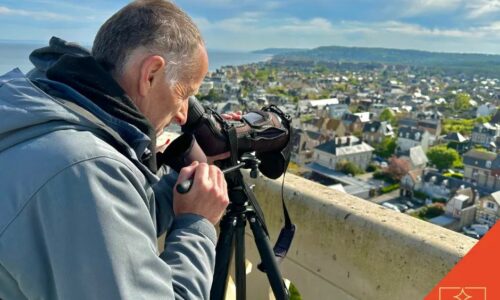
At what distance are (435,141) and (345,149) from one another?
38.7ft

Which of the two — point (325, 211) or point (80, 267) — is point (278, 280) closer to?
point (325, 211)

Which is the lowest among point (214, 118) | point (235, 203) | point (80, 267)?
point (235, 203)

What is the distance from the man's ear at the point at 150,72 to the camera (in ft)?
2.97

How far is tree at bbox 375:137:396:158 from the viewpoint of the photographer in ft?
118

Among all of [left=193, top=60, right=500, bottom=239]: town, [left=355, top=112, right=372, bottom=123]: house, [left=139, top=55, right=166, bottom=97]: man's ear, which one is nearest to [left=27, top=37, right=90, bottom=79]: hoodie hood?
[left=139, top=55, right=166, bottom=97]: man's ear

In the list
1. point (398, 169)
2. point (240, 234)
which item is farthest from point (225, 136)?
point (398, 169)

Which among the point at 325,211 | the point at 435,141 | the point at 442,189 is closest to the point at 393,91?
the point at 435,141

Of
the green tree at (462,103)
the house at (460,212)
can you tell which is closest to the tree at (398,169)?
the house at (460,212)

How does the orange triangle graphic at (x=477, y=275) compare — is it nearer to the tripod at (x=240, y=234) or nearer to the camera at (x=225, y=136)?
the tripod at (x=240, y=234)

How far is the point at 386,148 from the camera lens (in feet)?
119

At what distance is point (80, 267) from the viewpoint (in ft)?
2.18

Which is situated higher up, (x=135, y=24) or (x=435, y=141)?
(x=135, y=24)

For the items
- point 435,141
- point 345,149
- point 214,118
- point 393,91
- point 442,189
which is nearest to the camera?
point 214,118

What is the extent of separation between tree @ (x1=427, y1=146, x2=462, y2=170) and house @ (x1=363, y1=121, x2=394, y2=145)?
6207mm
